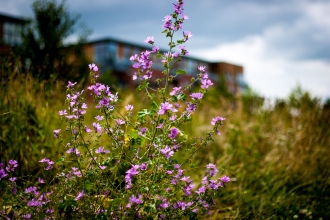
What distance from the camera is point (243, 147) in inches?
177

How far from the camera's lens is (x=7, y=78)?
3768 mm

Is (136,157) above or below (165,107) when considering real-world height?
below

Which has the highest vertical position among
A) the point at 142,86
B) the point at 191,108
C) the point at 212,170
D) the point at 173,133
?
the point at 142,86

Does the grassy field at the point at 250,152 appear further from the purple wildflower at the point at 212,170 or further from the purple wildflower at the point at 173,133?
the purple wildflower at the point at 173,133

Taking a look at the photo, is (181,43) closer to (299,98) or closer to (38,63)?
(38,63)

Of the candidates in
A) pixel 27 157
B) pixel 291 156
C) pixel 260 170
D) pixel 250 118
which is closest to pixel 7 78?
pixel 27 157

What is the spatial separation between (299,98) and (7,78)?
495 centimetres

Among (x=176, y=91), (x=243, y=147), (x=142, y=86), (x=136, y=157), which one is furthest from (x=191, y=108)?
(x=243, y=147)

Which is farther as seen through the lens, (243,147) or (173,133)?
(243,147)

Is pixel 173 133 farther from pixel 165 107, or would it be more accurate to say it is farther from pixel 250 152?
pixel 250 152

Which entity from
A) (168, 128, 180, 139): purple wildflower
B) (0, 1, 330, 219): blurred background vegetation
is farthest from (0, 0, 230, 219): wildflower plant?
(0, 1, 330, 219): blurred background vegetation

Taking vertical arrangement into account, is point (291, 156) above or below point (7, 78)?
below

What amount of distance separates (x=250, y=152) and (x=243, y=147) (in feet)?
0.47

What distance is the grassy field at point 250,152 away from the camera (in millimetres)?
3250
